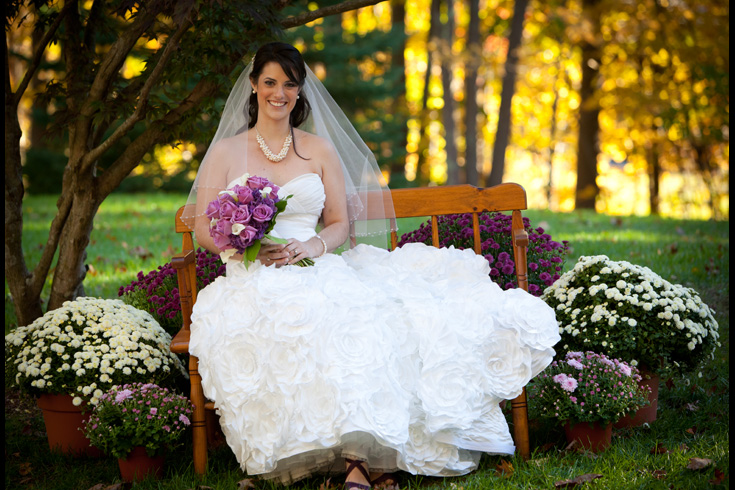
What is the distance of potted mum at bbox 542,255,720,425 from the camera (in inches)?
137

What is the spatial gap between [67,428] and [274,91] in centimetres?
206

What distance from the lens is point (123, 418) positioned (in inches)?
121

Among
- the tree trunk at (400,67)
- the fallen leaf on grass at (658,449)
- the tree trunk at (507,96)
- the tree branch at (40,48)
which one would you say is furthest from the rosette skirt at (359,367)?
the tree trunk at (400,67)

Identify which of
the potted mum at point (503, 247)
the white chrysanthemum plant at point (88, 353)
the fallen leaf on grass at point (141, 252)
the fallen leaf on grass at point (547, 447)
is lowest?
the fallen leaf on grass at point (547, 447)

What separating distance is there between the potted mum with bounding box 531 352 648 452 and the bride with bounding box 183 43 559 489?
0.73ft

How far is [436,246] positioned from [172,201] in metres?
8.15

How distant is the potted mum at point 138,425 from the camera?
10.1ft

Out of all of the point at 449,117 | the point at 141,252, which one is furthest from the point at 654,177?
the point at 141,252

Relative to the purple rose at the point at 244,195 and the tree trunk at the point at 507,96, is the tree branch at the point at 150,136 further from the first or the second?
the tree trunk at the point at 507,96

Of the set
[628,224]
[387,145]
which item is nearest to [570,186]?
[387,145]

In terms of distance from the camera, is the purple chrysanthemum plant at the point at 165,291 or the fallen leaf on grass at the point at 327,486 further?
the purple chrysanthemum plant at the point at 165,291

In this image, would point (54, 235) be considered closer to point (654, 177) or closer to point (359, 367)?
point (359, 367)

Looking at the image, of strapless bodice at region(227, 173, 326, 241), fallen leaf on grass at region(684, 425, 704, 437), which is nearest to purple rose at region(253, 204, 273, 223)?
strapless bodice at region(227, 173, 326, 241)

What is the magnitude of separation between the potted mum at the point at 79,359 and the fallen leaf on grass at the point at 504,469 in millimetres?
1719
